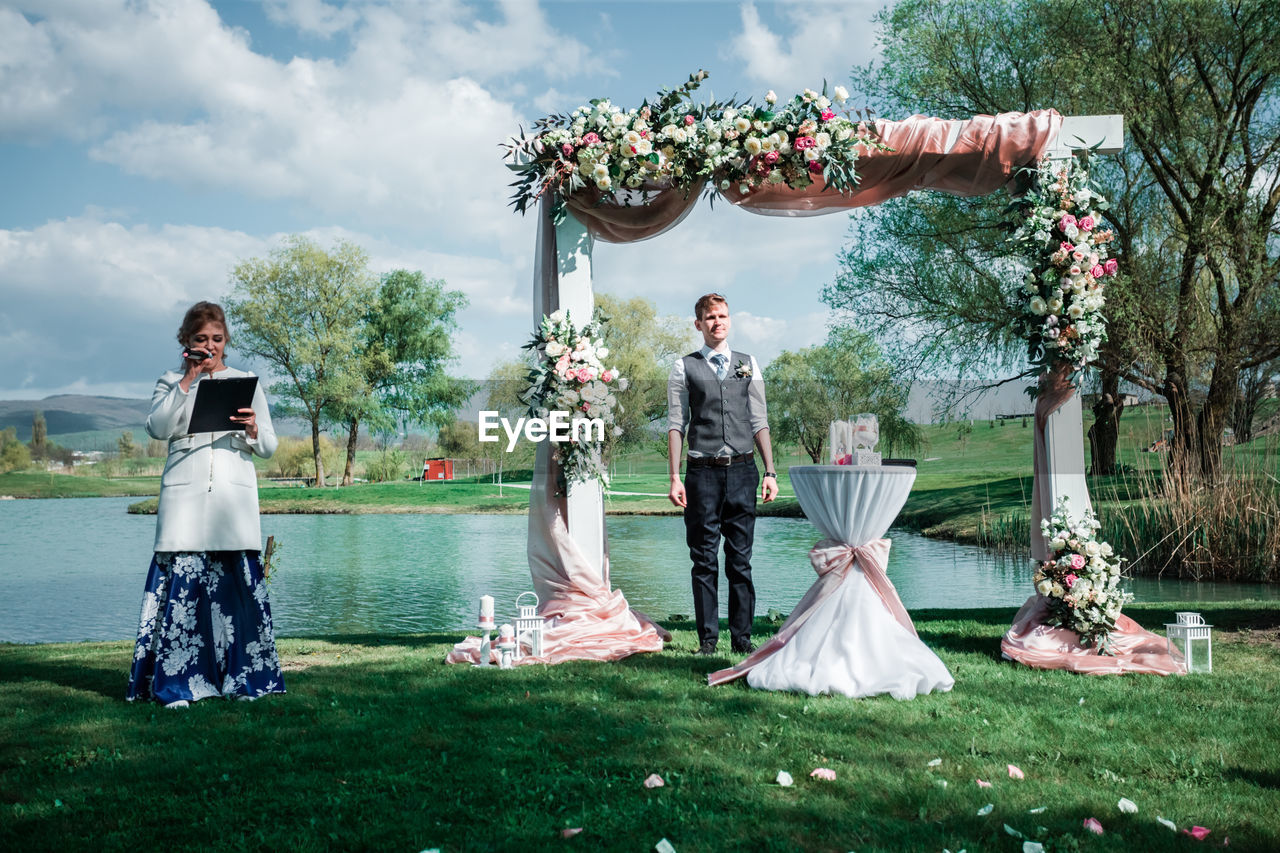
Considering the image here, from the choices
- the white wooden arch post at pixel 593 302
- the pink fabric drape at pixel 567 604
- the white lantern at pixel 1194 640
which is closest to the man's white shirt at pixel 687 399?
the white wooden arch post at pixel 593 302

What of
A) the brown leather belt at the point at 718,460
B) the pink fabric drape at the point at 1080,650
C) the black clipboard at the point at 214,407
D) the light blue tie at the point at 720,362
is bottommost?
the pink fabric drape at the point at 1080,650

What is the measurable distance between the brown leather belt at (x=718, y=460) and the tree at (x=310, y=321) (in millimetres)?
26100

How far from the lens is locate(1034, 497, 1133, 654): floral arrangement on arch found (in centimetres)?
497

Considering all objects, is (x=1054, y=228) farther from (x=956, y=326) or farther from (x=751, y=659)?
(x=956, y=326)

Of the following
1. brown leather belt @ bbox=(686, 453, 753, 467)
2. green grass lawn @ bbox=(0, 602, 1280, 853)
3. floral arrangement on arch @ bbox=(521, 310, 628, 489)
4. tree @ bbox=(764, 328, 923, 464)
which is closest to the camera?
green grass lawn @ bbox=(0, 602, 1280, 853)

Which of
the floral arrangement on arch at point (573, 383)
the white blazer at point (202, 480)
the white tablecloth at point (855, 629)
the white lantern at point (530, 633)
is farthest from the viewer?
the floral arrangement on arch at point (573, 383)

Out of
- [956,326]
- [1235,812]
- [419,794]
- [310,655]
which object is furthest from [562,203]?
[956,326]

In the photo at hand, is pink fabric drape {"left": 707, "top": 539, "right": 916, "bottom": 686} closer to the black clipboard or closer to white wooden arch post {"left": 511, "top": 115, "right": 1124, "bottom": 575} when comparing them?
white wooden arch post {"left": 511, "top": 115, "right": 1124, "bottom": 575}

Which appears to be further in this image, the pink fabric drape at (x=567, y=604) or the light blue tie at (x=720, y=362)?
the pink fabric drape at (x=567, y=604)

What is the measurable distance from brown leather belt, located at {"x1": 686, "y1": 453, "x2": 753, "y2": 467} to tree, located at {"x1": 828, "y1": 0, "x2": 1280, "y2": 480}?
813cm

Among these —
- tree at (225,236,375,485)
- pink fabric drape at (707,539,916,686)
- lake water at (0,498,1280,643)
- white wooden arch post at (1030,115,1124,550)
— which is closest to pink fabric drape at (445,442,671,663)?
pink fabric drape at (707,539,916,686)

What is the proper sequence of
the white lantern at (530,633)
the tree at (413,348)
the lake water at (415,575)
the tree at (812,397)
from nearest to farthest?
the white lantern at (530,633) < the lake water at (415,575) < the tree at (812,397) < the tree at (413,348)

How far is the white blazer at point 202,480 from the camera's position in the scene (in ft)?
13.6

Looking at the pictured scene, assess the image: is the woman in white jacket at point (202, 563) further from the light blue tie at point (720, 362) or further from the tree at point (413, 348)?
the tree at point (413, 348)
